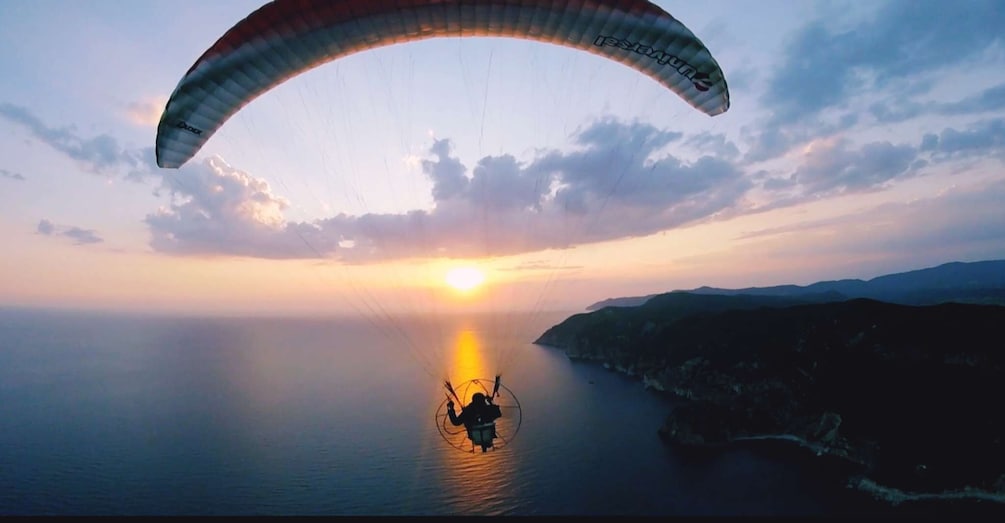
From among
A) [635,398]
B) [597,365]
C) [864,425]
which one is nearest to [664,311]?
[597,365]

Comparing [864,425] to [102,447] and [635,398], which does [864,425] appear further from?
[102,447]

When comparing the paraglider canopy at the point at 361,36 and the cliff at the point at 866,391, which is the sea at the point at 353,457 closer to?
the cliff at the point at 866,391

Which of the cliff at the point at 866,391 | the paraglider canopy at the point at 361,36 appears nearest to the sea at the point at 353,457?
the cliff at the point at 866,391

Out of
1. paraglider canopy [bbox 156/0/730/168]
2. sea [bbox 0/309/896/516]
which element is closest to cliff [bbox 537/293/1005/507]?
sea [bbox 0/309/896/516]

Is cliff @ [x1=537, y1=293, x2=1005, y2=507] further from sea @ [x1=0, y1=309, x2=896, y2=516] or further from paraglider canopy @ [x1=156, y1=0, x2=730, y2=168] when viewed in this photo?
paraglider canopy @ [x1=156, y1=0, x2=730, y2=168]

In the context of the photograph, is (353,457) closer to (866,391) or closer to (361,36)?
(361,36)

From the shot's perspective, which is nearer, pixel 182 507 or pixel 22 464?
pixel 182 507
